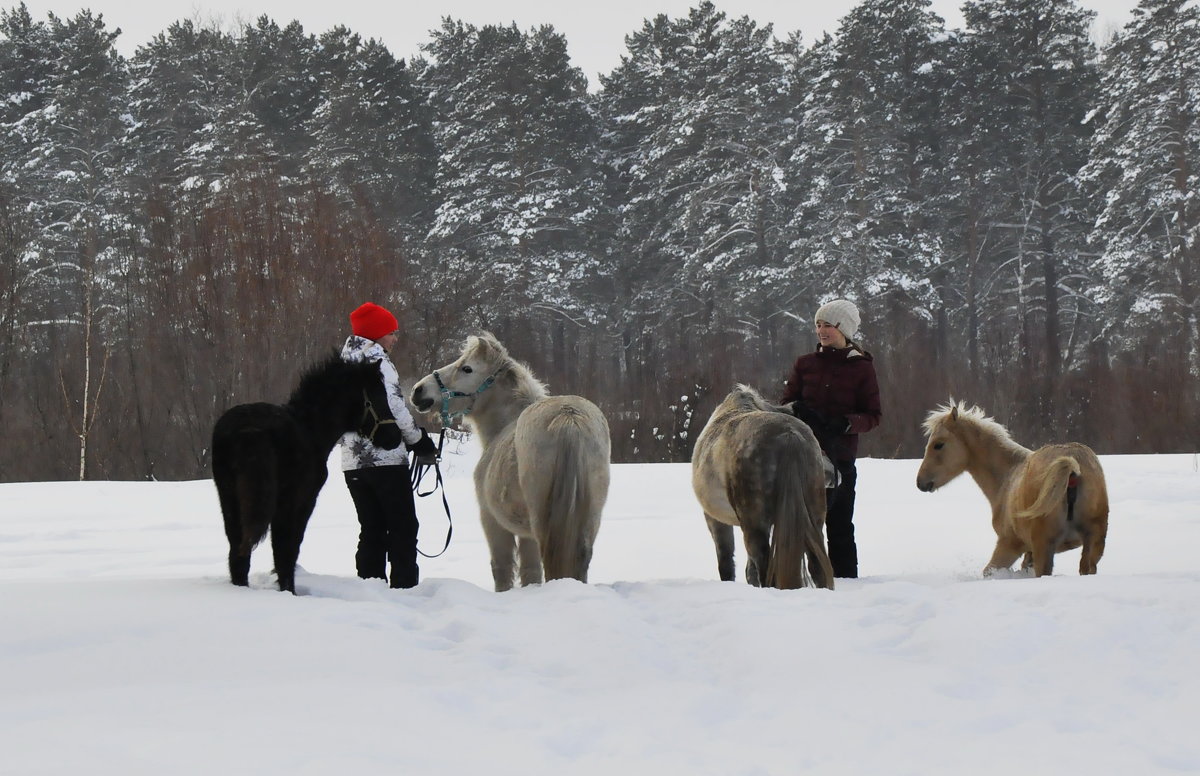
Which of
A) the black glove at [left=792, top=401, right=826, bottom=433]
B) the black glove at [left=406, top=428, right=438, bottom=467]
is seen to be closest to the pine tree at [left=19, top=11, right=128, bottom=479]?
the black glove at [left=406, top=428, right=438, bottom=467]

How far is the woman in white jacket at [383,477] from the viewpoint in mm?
5469

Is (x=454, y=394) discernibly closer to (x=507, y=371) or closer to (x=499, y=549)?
(x=507, y=371)

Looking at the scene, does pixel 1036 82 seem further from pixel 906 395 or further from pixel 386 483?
pixel 386 483

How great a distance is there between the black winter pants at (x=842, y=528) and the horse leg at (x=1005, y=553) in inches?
32.4

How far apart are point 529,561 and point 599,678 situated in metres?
2.29

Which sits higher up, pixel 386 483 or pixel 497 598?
pixel 386 483

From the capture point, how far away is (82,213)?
31.5 meters

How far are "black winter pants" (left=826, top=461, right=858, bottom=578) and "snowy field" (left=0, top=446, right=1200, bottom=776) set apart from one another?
61.8 inches

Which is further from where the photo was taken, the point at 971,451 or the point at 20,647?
the point at 971,451

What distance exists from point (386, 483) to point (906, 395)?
1466cm

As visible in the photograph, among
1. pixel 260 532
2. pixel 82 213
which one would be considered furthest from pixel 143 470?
pixel 82 213

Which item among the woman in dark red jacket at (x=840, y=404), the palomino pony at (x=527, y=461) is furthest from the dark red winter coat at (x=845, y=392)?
the palomino pony at (x=527, y=461)

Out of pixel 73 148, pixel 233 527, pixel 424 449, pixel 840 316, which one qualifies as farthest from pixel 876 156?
pixel 233 527

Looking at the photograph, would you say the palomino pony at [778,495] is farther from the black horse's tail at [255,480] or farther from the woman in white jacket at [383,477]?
the black horse's tail at [255,480]
